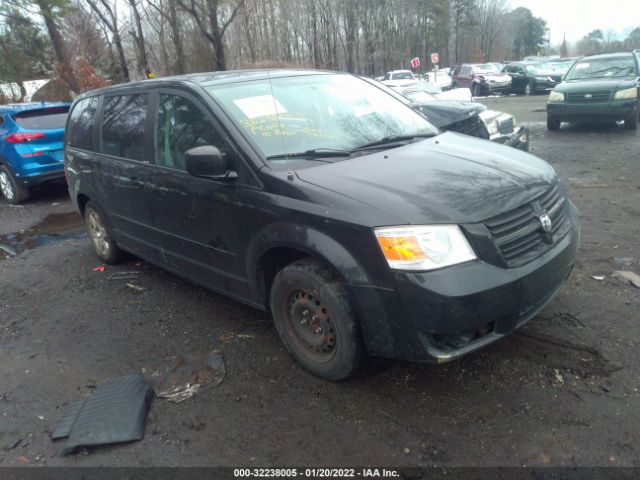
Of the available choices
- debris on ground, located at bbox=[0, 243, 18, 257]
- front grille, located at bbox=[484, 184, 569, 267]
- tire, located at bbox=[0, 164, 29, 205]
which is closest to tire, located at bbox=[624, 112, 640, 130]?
front grille, located at bbox=[484, 184, 569, 267]

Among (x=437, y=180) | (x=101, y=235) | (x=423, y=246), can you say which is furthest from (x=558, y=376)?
(x=101, y=235)

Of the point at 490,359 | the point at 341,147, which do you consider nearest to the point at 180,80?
the point at 341,147

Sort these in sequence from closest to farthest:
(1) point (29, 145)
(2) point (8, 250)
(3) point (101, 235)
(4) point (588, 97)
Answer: (3) point (101, 235)
(2) point (8, 250)
(1) point (29, 145)
(4) point (588, 97)

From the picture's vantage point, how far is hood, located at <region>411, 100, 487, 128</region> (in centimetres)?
708

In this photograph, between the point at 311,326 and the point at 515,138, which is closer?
the point at 311,326

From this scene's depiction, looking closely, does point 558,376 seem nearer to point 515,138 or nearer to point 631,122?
point 515,138

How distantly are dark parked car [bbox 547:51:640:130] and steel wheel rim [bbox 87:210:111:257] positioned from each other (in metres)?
10.6

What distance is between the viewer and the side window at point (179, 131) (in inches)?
137

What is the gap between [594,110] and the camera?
11.4 m

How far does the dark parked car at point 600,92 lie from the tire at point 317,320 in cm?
1086

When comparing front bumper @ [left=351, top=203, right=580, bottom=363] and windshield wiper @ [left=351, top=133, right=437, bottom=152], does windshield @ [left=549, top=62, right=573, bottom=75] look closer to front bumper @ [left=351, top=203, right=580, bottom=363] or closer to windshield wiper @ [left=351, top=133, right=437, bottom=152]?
windshield wiper @ [left=351, top=133, right=437, bottom=152]

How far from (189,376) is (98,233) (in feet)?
9.21

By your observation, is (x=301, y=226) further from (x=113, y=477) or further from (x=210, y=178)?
(x=113, y=477)

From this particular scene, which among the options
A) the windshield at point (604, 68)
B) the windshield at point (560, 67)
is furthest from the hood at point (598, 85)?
the windshield at point (560, 67)
